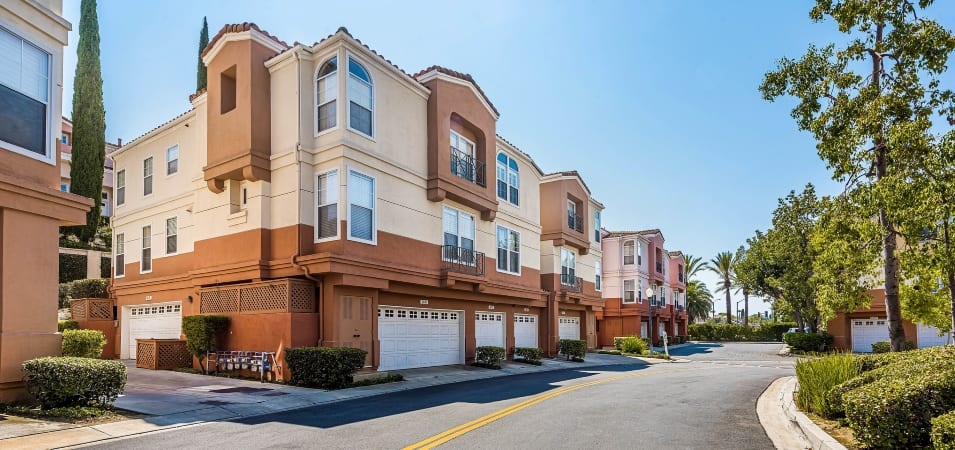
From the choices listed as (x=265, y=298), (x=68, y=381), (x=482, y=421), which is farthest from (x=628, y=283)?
(x=68, y=381)

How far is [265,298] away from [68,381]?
765 centimetres

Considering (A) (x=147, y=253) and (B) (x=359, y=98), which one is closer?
(B) (x=359, y=98)

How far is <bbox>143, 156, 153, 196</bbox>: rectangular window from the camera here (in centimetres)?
2523

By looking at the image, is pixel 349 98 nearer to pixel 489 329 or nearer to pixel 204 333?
pixel 204 333

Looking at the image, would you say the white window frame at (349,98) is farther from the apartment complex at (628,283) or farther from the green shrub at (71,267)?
the apartment complex at (628,283)

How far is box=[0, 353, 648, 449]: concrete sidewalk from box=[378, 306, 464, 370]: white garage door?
654mm

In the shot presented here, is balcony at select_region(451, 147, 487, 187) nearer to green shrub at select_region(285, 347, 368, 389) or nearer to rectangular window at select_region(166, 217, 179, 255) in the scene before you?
green shrub at select_region(285, 347, 368, 389)

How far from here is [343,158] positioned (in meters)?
18.2

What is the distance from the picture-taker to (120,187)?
27.3 m

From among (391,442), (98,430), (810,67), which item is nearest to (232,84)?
(98,430)

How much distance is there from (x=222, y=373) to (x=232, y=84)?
9.38 metres

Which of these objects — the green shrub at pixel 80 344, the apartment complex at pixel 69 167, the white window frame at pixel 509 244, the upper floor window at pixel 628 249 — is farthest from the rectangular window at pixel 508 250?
the apartment complex at pixel 69 167

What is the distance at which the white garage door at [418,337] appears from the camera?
20.9 m

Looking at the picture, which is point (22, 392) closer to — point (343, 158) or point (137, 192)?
point (343, 158)
